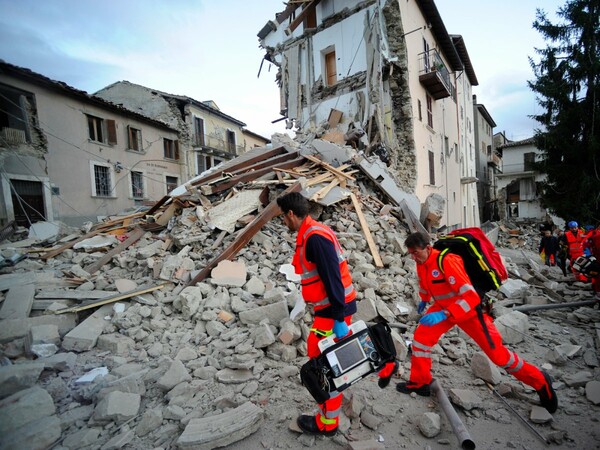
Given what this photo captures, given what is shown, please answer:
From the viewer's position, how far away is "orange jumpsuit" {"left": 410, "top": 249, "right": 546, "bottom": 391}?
2.53 m

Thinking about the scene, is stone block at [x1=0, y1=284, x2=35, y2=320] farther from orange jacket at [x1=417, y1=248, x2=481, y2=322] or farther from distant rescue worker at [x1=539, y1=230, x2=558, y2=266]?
distant rescue worker at [x1=539, y1=230, x2=558, y2=266]

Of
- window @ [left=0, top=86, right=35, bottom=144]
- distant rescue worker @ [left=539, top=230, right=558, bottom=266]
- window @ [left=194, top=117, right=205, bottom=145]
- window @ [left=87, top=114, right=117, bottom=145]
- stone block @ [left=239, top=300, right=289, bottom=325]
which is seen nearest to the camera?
stone block @ [left=239, top=300, right=289, bottom=325]

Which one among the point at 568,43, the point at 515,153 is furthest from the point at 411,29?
the point at 515,153

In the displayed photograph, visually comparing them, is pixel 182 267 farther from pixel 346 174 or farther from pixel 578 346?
pixel 578 346

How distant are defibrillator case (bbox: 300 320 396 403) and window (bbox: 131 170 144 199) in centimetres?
2019

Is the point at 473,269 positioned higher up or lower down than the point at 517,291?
higher up

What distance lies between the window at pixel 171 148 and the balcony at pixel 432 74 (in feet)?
58.4

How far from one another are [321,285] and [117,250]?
5.31 meters

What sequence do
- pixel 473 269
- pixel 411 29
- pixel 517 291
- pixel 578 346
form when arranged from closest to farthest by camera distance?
1. pixel 473 269
2. pixel 578 346
3. pixel 517 291
4. pixel 411 29

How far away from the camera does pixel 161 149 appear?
21.5 metres

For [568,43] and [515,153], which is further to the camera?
[515,153]

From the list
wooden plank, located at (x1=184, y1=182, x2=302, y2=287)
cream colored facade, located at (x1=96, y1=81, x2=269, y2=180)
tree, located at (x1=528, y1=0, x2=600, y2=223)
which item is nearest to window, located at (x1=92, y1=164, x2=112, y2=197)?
cream colored facade, located at (x1=96, y1=81, x2=269, y2=180)

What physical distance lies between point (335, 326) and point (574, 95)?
849 inches

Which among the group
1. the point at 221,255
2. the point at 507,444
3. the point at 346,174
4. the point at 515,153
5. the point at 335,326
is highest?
the point at 515,153
